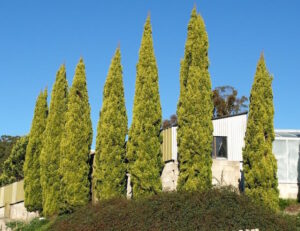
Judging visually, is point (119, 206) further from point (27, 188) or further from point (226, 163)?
point (27, 188)

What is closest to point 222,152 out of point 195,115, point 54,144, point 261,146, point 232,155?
point 232,155

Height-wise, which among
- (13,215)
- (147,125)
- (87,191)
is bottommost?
(13,215)

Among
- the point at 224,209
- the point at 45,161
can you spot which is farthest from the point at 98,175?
the point at 224,209

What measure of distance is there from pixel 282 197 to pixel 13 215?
19899mm

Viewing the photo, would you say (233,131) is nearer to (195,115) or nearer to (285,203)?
(285,203)

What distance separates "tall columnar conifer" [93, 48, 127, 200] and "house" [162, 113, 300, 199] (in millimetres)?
1987

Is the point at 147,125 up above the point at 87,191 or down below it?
above

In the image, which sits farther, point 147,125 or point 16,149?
point 16,149

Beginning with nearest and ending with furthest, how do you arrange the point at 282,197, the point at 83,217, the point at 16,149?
the point at 83,217 < the point at 282,197 < the point at 16,149

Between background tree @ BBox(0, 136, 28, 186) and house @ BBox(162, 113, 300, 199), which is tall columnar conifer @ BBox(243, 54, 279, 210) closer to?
house @ BBox(162, 113, 300, 199)

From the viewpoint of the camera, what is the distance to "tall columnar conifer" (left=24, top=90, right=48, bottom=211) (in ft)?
96.1

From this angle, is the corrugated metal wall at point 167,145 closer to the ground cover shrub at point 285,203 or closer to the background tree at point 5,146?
the ground cover shrub at point 285,203

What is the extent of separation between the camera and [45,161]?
26625 mm

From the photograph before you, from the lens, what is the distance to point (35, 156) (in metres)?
29.8
